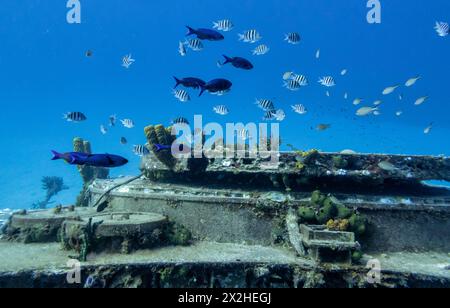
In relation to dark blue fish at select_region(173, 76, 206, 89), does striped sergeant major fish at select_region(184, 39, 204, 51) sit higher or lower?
higher

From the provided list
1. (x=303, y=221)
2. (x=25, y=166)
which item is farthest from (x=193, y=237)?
(x=25, y=166)

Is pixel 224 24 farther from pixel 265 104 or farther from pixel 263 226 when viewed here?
pixel 263 226

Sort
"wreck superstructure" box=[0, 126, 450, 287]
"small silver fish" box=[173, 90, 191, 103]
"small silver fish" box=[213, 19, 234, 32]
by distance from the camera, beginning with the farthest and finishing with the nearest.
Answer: "small silver fish" box=[213, 19, 234, 32] → "small silver fish" box=[173, 90, 191, 103] → "wreck superstructure" box=[0, 126, 450, 287]

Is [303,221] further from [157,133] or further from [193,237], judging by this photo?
[157,133]

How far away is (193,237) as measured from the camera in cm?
744

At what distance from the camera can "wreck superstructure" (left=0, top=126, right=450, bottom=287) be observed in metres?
5.79

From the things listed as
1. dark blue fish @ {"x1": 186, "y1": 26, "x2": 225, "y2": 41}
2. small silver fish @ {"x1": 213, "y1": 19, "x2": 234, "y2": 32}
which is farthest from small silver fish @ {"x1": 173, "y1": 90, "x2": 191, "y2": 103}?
small silver fish @ {"x1": 213, "y1": 19, "x2": 234, "y2": 32}

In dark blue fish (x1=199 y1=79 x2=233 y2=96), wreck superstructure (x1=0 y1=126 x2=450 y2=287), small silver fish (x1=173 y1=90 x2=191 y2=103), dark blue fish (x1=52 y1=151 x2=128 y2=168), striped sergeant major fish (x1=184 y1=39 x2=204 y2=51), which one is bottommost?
wreck superstructure (x1=0 y1=126 x2=450 y2=287)

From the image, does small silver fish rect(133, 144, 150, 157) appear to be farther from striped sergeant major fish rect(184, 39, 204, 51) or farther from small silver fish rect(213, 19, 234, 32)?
small silver fish rect(213, 19, 234, 32)

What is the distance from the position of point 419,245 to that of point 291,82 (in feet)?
20.5

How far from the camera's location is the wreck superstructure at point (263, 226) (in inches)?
228

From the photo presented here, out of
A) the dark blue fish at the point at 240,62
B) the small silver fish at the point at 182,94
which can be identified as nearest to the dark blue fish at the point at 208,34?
the dark blue fish at the point at 240,62

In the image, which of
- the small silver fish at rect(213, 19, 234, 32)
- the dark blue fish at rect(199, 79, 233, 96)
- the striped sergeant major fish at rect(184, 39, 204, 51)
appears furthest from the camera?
the small silver fish at rect(213, 19, 234, 32)

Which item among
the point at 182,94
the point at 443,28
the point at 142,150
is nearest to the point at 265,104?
the point at 182,94
